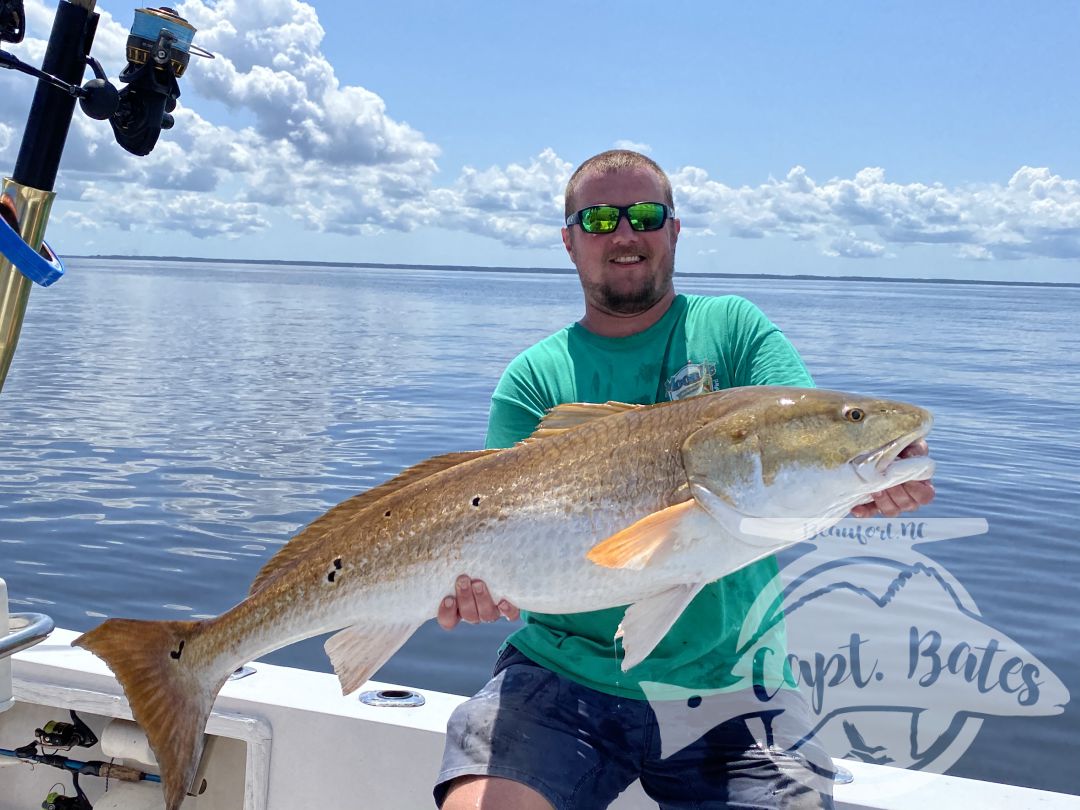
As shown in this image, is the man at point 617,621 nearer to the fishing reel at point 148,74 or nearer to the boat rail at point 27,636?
the boat rail at point 27,636

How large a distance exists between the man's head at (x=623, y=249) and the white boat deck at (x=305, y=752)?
177 centimetres

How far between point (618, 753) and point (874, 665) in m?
3.93

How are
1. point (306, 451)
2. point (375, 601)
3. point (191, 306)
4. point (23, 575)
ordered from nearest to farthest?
point (375, 601) < point (23, 575) < point (306, 451) < point (191, 306)

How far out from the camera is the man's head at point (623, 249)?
395cm

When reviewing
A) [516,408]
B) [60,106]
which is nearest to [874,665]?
[516,408]

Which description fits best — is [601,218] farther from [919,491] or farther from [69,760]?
[69,760]

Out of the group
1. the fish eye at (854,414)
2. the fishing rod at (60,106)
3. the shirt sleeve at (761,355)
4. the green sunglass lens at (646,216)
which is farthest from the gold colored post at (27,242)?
the shirt sleeve at (761,355)

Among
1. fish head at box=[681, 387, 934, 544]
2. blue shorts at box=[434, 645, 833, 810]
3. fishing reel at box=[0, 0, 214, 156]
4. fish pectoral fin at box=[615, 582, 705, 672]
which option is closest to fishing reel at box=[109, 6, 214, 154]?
fishing reel at box=[0, 0, 214, 156]

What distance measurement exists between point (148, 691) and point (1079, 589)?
826cm

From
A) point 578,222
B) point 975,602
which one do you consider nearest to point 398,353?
point 975,602

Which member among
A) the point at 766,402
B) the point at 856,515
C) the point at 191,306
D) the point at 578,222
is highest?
the point at 578,222

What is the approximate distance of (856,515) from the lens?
3066 millimetres

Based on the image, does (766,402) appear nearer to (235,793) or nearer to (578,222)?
(578,222)

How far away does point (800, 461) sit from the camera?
9.13 feet
